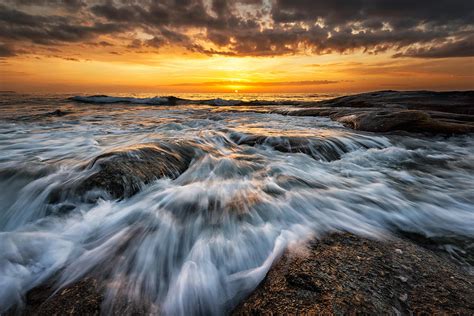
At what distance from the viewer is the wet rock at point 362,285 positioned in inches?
60.8

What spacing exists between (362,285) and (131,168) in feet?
10.5

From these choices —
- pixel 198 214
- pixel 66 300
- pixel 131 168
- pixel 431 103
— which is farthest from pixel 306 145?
pixel 431 103

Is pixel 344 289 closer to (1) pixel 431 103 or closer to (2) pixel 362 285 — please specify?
(2) pixel 362 285

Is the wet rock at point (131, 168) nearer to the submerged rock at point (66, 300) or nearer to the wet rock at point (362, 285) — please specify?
the submerged rock at point (66, 300)

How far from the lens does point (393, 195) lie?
382cm

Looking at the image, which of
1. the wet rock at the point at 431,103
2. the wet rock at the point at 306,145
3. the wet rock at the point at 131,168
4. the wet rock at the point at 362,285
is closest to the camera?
the wet rock at the point at 362,285

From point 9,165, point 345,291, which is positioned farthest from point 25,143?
point 345,291

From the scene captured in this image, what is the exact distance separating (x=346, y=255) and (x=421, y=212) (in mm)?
1916

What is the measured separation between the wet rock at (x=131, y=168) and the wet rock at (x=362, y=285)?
7.78 ft

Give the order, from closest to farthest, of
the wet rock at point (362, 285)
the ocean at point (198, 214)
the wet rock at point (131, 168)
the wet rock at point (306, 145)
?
the wet rock at point (362, 285)
the ocean at point (198, 214)
the wet rock at point (131, 168)
the wet rock at point (306, 145)

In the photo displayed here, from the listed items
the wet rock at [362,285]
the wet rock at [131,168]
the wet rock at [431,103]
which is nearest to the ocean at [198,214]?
the wet rock at [131,168]

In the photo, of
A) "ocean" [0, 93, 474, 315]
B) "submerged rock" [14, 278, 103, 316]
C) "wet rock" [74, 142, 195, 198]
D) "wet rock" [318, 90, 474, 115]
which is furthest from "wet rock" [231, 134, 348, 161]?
"wet rock" [318, 90, 474, 115]

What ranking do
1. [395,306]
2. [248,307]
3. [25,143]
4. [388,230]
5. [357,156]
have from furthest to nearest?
[25,143] → [357,156] → [388,230] → [248,307] → [395,306]

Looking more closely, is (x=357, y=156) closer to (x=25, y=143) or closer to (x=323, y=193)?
(x=323, y=193)
